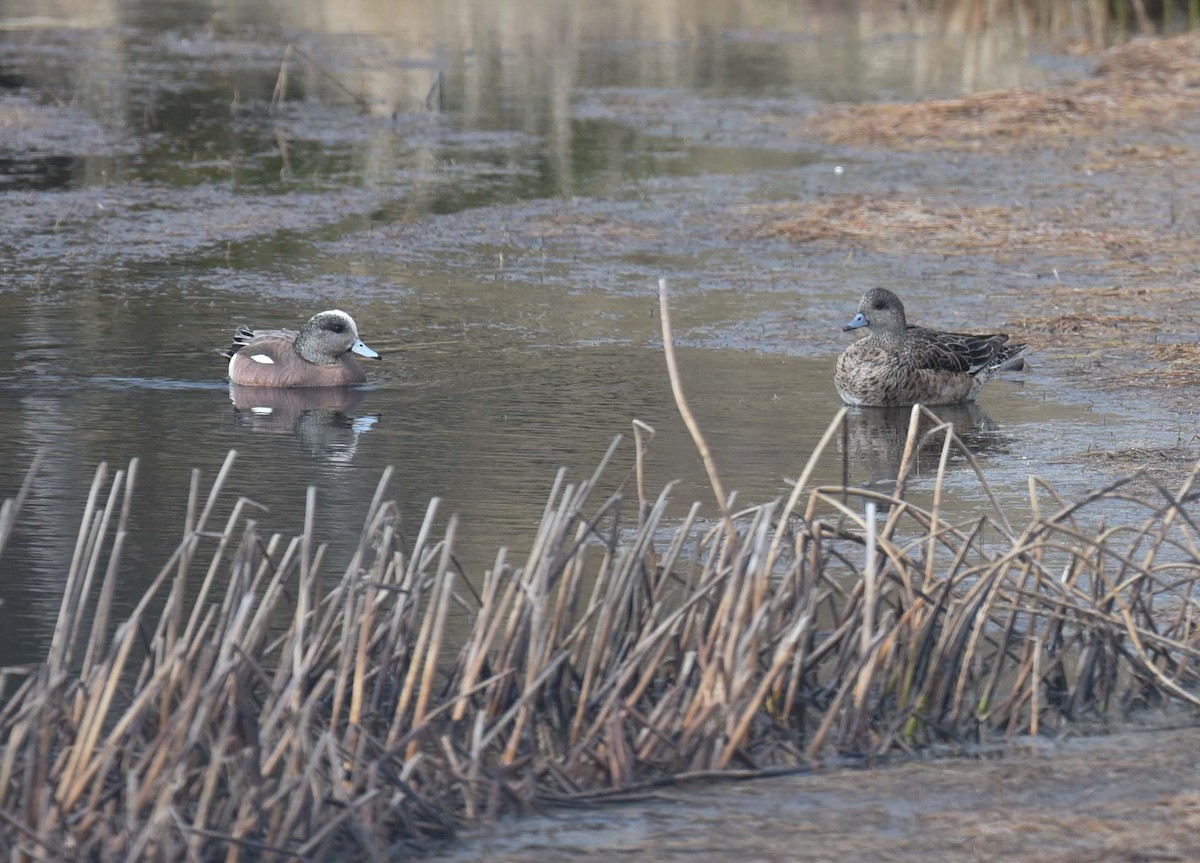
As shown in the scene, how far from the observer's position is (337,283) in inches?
496

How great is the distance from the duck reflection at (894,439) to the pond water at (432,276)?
34 mm

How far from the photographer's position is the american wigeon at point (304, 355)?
33.2ft

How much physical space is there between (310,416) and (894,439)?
9.18ft

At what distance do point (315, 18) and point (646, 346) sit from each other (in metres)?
19.3

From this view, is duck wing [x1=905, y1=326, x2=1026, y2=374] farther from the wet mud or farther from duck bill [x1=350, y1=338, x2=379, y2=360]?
duck bill [x1=350, y1=338, x2=379, y2=360]

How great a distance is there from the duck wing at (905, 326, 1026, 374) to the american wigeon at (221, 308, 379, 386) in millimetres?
2708

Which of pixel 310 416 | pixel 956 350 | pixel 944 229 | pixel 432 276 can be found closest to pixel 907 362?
pixel 956 350

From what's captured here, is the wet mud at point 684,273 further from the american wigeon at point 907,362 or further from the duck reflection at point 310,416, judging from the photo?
the american wigeon at point 907,362

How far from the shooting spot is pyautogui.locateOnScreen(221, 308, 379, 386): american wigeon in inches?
399

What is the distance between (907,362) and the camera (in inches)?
394

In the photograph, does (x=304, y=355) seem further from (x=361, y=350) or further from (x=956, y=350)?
(x=956, y=350)

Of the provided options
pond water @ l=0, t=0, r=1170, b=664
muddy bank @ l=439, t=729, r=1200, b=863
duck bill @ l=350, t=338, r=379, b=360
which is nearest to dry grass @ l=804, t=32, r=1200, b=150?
pond water @ l=0, t=0, r=1170, b=664

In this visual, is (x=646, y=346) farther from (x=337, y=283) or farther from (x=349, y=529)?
(x=349, y=529)

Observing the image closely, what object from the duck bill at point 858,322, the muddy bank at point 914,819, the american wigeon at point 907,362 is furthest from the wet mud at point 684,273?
the duck bill at point 858,322
